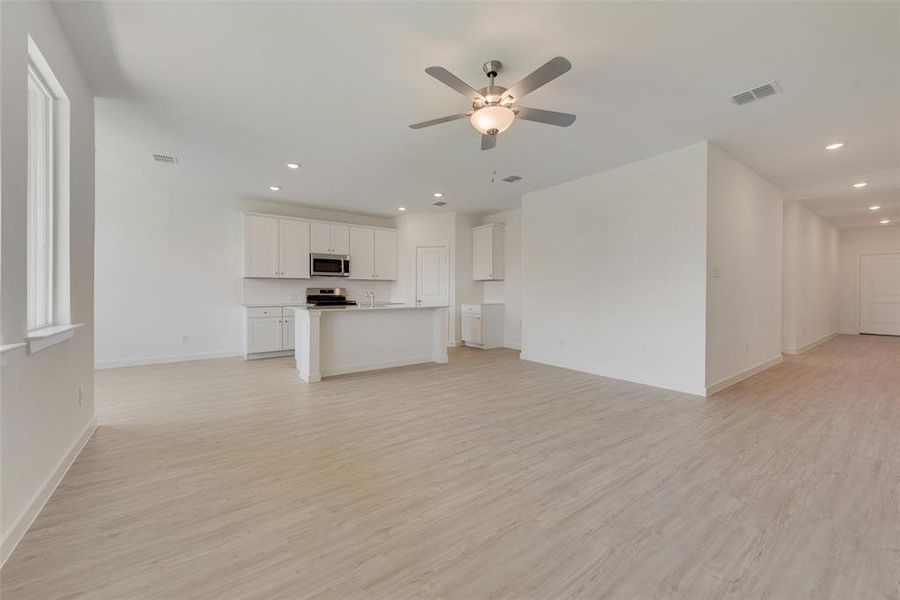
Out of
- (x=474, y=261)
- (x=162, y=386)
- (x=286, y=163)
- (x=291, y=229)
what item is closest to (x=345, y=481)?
(x=162, y=386)

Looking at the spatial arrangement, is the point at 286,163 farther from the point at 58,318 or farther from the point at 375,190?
the point at 58,318

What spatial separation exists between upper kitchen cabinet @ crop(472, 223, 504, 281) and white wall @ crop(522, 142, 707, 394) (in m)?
1.36

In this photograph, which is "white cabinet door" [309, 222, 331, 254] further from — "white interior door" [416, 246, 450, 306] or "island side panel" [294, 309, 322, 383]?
"island side panel" [294, 309, 322, 383]

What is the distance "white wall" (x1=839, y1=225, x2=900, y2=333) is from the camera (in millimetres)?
8922

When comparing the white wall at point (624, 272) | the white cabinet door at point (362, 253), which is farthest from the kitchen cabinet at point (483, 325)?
the white cabinet door at point (362, 253)

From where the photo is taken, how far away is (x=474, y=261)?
7.77 metres

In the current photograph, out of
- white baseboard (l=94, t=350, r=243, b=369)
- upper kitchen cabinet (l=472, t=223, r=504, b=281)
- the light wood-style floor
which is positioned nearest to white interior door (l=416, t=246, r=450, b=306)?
upper kitchen cabinet (l=472, t=223, r=504, b=281)

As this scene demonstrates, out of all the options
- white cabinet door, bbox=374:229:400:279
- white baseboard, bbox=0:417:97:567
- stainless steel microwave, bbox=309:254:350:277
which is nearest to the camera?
white baseboard, bbox=0:417:97:567

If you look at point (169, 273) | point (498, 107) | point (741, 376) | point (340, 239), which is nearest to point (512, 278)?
point (340, 239)

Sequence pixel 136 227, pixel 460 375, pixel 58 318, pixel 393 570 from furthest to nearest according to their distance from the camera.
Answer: pixel 136 227 → pixel 460 375 → pixel 58 318 → pixel 393 570

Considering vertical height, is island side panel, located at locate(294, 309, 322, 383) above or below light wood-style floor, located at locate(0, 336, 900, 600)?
above

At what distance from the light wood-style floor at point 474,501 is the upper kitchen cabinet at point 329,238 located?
3590 mm

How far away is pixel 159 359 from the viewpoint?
18.7ft

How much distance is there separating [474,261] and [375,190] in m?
2.74
